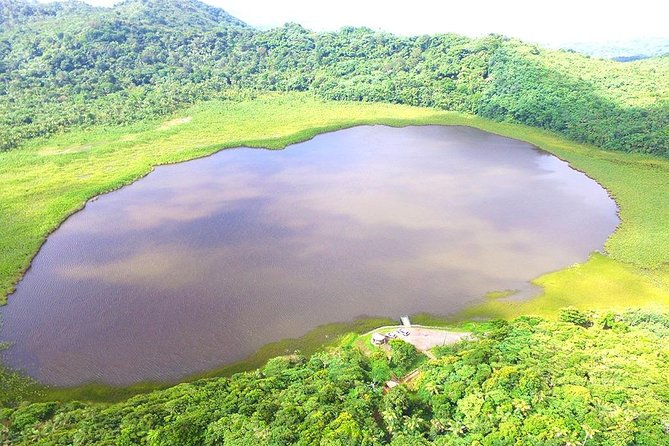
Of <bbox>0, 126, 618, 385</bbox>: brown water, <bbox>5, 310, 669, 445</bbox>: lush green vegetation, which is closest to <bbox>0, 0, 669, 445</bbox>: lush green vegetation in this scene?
<bbox>5, 310, 669, 445</bbox>: lush green vegetation

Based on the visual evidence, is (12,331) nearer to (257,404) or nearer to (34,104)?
(257,404)

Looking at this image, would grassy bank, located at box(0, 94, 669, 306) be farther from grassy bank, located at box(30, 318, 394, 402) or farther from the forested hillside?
grassy bank, located at box(30, 318, 394, 402)

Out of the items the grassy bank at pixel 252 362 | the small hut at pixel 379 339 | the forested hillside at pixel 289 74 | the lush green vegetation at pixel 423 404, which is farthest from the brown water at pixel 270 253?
the forested hillside at pixel 289 74

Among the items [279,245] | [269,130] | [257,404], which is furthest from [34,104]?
[257,404]

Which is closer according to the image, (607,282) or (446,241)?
(607,282)

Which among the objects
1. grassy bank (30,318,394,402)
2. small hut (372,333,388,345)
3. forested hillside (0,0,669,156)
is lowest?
grassy bank (30,318,394,402)

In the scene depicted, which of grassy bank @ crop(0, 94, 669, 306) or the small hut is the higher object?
grassy bank @ crop(0, 94, 669, 306)
